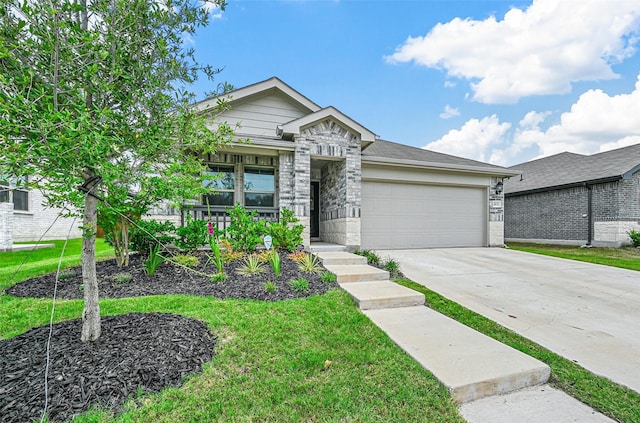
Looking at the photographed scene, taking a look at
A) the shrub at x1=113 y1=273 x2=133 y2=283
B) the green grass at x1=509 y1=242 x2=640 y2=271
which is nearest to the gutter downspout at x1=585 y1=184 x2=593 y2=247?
the green grass at x1=509 y1=242 x2=640 y2=271

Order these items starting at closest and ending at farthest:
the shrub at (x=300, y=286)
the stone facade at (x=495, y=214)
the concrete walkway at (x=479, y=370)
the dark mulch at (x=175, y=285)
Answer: the concrete walkway at (x=479, y=370)
the dark mulch at (x=175, y=285)
the shrub at (x=300, y=286)
the stone facade at (x=495, y=214)

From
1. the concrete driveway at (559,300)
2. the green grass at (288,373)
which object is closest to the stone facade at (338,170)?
the concrete driveway at (559,300)

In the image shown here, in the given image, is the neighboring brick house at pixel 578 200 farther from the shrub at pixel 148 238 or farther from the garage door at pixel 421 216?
the shrub at pixel 148 238

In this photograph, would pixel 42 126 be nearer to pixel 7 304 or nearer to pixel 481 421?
pixel 481 421

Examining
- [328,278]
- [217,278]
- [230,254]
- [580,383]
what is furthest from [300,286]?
[580,383]

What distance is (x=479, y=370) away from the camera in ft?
7.78

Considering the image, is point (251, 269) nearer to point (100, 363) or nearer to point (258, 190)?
point (100, 363)

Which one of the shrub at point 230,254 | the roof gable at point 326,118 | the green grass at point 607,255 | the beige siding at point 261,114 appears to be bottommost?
the green grass at point 607,255

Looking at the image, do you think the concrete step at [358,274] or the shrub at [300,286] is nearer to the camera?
the shrub at [300,286]

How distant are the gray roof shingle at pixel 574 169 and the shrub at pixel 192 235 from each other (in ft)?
49.8

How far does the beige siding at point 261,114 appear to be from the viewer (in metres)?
9.38

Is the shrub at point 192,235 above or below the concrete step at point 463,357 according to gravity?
above

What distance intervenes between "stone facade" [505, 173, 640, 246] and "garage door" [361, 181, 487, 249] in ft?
17.0

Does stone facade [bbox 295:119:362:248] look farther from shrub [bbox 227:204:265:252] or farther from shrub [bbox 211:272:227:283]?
shrub [bbox 211:272:227:283]
